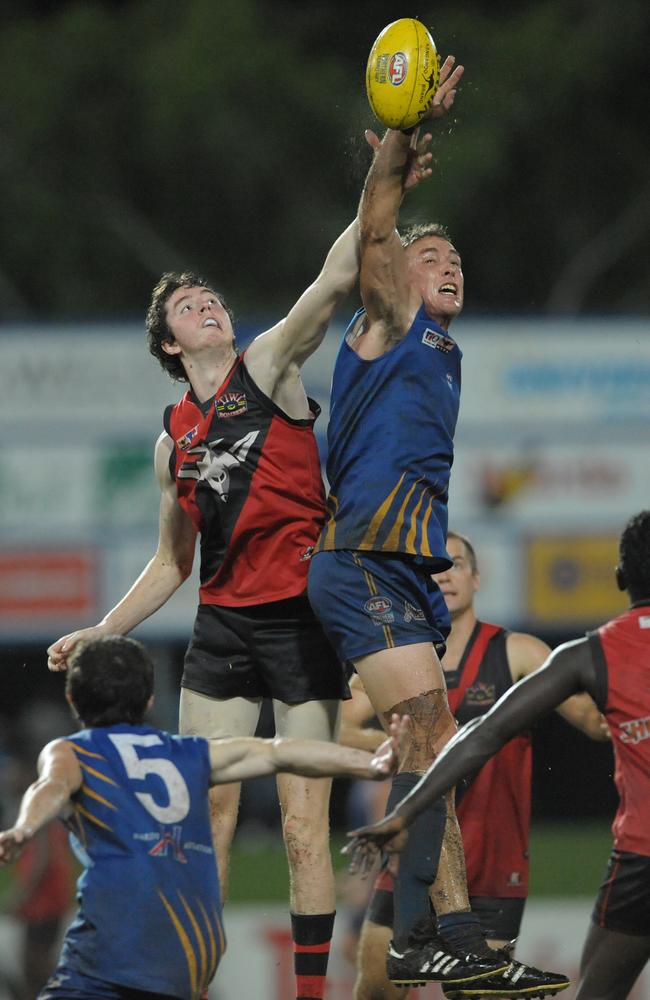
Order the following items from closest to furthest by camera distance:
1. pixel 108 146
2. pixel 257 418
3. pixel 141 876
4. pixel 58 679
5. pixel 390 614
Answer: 1. pixel 141 876
2. pixel 390 614
3. pixel 257 418
4. pixel 58 679
5. pixel 108 146

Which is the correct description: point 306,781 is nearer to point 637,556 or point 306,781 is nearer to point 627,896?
point 627,896

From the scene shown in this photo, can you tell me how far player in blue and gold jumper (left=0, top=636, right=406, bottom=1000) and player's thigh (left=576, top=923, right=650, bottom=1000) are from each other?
1.25 meters

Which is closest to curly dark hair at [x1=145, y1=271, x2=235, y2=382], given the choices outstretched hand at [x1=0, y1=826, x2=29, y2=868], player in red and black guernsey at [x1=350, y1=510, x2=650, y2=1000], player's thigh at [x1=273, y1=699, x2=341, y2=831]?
player's thigh at [x1=273, y1=699, x2=341, y2=831]

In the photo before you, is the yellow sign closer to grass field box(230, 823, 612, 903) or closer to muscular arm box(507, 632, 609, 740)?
grass field box(230, 823, 612, 903)

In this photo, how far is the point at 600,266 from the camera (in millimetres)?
27609

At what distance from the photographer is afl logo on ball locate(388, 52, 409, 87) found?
573 centimetres

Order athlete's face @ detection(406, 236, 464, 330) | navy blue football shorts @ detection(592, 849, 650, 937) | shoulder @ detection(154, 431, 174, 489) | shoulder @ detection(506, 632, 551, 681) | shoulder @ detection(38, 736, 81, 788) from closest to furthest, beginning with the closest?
1. shoulder @ detection(38, 736, 81, 788)
2. navy blue football shorts @ detection(592, 849, 650, 937)
3. athlete's face @ detection(406, 236, 464, 330)
4. shoulder @ detection(154, 431, 174, 489)
5. shoulder @ detection(506, 632, 551, 681)

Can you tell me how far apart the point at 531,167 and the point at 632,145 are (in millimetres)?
2061

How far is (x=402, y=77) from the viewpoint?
18.8 ft

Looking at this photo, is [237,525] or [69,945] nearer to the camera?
[69,945]

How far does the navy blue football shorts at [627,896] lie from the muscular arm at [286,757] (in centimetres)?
110

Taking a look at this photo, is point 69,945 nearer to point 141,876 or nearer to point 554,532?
point 141,876

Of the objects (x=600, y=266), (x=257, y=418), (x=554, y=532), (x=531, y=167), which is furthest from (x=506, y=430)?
(x=257, y=418)

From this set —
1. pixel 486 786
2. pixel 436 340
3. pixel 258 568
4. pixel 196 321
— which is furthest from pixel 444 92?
pixel 486 786
